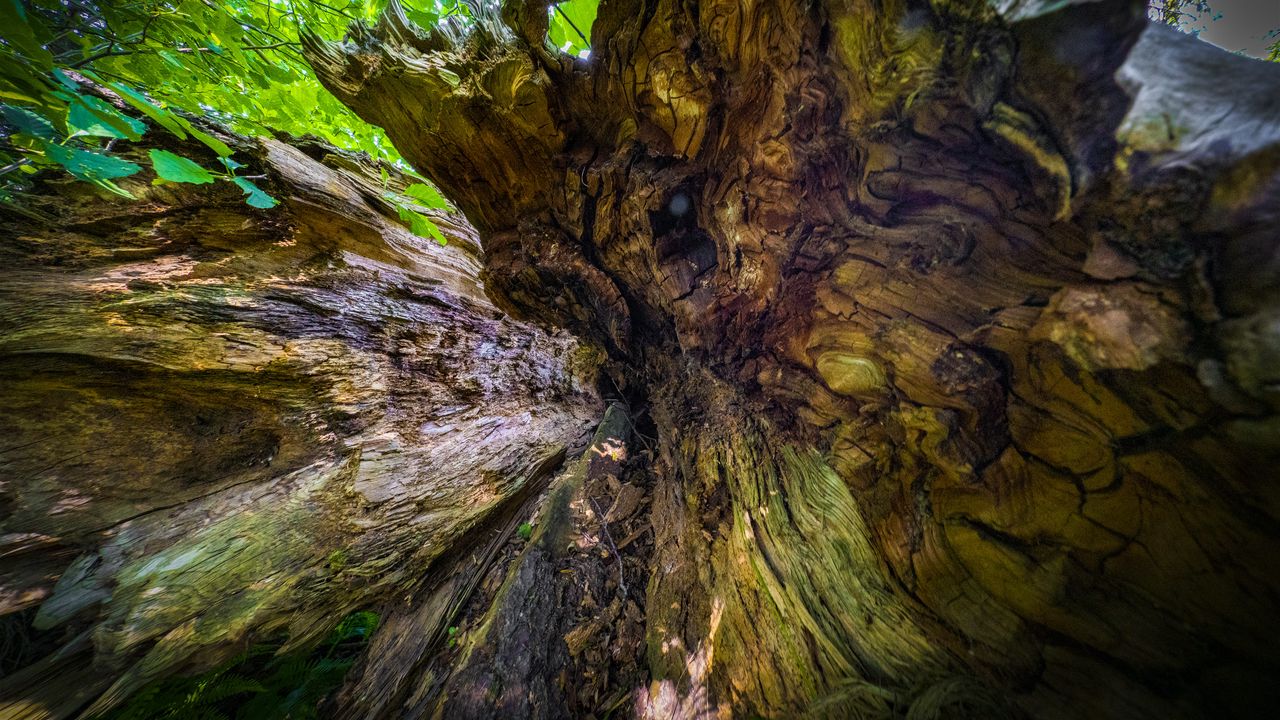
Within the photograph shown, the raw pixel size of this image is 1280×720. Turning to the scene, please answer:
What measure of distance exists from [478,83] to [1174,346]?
2.65 meters

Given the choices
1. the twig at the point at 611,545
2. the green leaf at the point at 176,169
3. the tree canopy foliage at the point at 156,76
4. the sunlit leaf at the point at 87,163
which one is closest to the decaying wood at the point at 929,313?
the twig at the point at 611,545

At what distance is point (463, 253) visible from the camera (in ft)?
14.7

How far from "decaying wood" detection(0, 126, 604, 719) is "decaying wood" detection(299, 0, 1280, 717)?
5.32 feet

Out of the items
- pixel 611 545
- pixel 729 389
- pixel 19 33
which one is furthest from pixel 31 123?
pixel 729 389

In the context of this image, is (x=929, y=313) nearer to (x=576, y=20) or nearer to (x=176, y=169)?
(x=576, y=20)

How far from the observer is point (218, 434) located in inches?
97.3

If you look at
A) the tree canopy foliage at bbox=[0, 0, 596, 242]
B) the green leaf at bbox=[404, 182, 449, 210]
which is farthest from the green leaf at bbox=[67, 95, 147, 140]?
the green leaf at bbox=[404, 182, 449, 210]

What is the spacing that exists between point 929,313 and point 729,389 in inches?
47.8

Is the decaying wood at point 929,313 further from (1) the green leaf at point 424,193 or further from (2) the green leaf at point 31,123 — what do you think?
(2) the green leaf at point 31,123

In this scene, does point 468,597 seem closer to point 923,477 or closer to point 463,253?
point 923,477

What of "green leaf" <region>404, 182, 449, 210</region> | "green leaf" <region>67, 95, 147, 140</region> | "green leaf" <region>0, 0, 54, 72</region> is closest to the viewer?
"green leaf" <region>0, 0, 54, 72</region>

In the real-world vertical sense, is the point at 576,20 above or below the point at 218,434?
above

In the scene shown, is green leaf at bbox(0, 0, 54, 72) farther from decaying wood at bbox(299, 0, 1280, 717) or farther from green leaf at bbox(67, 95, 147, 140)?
decaying wood at bbox(299, 0, 1280, 717)

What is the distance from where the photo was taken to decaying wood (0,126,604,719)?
1838 millimetres
